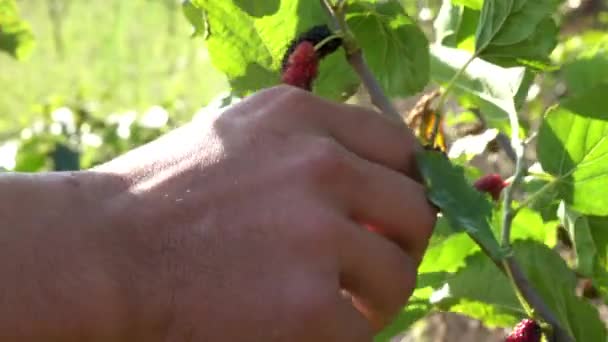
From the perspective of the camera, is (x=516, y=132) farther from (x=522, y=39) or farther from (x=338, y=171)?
(x=338, y=171)

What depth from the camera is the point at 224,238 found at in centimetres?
62

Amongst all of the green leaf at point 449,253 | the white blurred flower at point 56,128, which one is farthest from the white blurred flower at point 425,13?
the white blurred flower at point 56,128

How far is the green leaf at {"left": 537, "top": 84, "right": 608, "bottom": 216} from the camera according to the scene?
2.62 ft

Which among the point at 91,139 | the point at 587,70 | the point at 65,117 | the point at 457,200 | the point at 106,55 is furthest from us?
the point at 106,55

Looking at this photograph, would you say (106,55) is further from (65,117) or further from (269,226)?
(269,226)

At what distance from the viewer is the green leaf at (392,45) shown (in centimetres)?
83

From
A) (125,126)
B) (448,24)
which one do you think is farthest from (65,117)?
(448,24)

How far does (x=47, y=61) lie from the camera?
400 inches

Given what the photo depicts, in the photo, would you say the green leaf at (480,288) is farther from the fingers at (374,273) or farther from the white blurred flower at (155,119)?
the white blurred flower at (155,119)

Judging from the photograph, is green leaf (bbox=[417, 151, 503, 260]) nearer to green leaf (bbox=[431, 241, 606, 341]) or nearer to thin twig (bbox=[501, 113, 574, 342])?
thin twig (bbox=[501, 113, 574, 342])

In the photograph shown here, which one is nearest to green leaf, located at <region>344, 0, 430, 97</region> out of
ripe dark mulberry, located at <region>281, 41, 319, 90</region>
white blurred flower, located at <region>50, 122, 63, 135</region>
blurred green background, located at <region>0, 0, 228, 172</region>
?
ripe dark mulberry, located at <region>281, 41, 319, 90</region>

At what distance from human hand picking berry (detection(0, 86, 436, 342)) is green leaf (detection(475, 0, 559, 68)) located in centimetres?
20

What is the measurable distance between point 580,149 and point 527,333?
0.57 ft

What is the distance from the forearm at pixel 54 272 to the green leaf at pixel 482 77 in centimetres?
42
